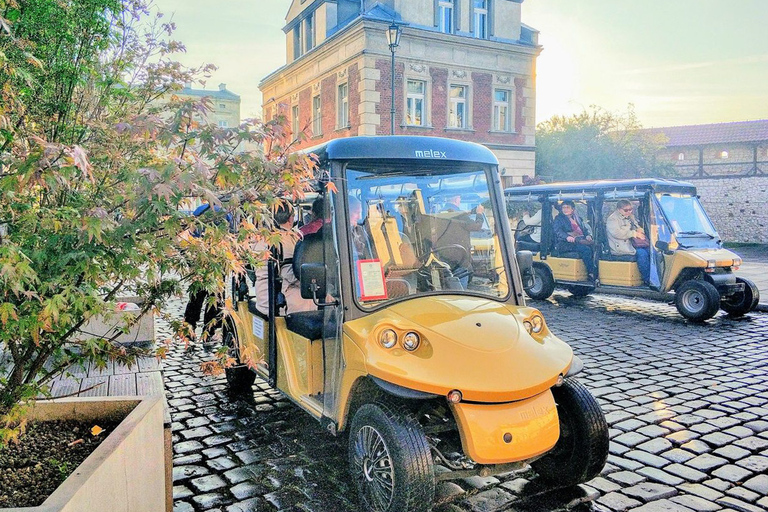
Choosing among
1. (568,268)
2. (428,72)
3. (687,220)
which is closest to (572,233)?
(568,268)

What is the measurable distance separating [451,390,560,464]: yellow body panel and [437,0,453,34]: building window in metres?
27.3

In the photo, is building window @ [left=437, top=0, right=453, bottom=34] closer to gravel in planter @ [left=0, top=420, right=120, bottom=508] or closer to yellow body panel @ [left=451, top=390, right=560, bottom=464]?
yellow body panel @ [left=451, top=390, right=560, bottom=464]

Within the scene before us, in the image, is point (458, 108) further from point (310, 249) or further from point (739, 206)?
point (310, 249)

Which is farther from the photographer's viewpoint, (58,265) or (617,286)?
(617,286)

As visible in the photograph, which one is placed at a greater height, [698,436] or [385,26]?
[385,26]

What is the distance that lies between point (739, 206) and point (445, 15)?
1932cm

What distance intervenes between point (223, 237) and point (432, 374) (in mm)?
1331

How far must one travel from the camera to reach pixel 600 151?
3669 cm

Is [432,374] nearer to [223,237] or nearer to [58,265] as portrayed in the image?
[223,237]

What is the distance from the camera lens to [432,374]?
11.3 feet

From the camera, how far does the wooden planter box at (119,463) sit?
2385 mm

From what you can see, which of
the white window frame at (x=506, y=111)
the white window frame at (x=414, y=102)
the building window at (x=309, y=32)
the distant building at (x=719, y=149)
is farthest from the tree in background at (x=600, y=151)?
the building window at (x=309, y=32)

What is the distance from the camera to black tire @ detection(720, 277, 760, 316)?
1059 centimetres

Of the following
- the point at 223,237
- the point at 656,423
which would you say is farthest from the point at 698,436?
the point at 223,237
